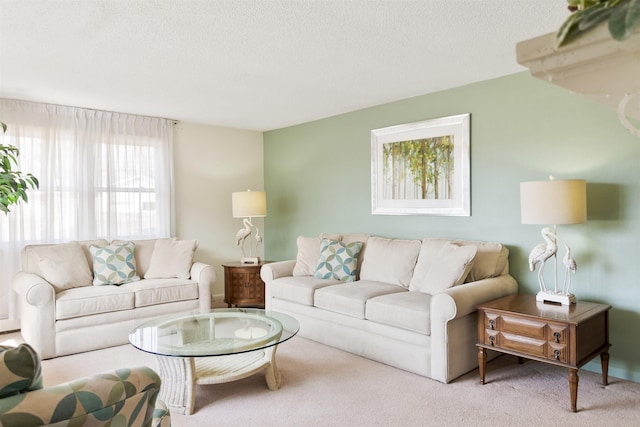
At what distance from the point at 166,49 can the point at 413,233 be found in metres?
2.83

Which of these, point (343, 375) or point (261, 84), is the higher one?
point (261, 84)

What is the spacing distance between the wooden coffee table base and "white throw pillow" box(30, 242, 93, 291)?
6.11 ft

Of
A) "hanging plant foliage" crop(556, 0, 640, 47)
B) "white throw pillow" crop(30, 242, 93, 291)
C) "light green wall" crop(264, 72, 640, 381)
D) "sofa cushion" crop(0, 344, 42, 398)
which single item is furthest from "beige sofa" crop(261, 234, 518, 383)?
"hanging plant foliage" crop(556, 0, 640, 47)

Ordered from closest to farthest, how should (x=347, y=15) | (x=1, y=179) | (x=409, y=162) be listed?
(x=347, y=15) < (x=1, y=179) < (x=409, y=162)

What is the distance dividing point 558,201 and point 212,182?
4246 millimetres

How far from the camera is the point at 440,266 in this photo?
367cm

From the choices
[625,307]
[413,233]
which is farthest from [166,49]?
[625,307]

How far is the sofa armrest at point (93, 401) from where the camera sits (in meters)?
1.12

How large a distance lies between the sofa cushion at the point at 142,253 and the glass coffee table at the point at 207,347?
1508mm

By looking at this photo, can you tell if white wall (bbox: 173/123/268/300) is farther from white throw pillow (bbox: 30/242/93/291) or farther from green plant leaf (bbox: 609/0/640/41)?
green plant leaf (bbox: 609/0/640/41)

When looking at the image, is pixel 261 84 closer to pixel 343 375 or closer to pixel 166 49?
pixel 166 49

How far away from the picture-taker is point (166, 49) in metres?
3.06

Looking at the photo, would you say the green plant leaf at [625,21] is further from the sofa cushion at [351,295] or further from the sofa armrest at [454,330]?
the sofa cushion at [351,295]

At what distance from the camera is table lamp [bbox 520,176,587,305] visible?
118 inches
